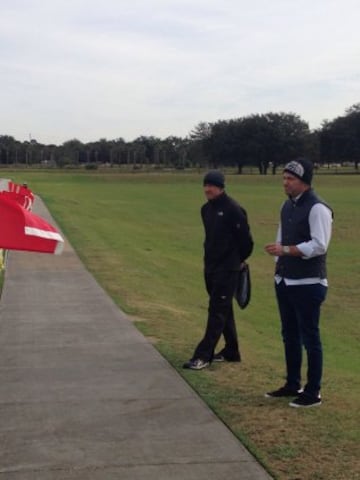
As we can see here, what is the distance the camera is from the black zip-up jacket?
22.6 ft

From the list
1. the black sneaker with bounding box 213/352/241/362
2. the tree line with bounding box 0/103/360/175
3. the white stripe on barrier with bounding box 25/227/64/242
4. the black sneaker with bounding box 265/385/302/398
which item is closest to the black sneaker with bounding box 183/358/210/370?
the black sneaker with bounding box 213/352/241/362

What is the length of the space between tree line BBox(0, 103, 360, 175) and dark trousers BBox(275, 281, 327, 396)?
120 meters

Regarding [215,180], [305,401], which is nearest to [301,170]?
[215,180]

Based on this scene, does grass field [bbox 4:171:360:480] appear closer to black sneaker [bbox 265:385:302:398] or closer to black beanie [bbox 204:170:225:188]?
black sneaker [bbox 265:385:302:398]

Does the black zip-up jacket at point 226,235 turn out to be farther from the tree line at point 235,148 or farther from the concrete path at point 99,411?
the tree line at point 235,148

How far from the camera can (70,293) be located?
11.5 metres

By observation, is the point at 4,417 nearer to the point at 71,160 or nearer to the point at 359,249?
the point at 359,249

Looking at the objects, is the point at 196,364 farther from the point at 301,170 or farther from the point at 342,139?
the point at 342,139

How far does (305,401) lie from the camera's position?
5.85 m

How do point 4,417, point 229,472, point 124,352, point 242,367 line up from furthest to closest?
point 124,352
point 242,367
point 4,417
point 229,472

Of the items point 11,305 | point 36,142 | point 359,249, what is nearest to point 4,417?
point 11,305

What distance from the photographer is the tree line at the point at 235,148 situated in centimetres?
13125

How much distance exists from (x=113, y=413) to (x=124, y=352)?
201 centimetres

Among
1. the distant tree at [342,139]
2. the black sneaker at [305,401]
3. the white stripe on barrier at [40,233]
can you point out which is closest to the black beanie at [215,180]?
the white stripe on barrier at [40,233]
